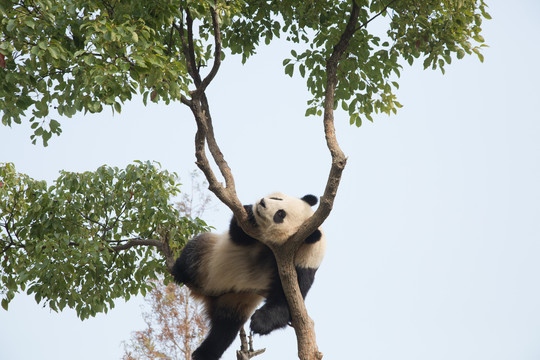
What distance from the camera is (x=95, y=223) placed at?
6.51m

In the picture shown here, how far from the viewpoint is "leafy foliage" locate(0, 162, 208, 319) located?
611cm

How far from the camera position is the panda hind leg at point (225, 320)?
5.65 meters

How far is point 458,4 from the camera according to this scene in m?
5.11

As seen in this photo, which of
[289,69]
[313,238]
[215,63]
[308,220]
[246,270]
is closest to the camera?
[308,220]

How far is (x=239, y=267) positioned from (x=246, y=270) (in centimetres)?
8

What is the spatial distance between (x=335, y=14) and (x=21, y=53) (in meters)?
3.29

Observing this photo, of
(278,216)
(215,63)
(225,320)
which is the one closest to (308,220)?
(278,216)

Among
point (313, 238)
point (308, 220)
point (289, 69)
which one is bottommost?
point (308, 220)

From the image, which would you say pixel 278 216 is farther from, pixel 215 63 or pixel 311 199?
pixel 215 63

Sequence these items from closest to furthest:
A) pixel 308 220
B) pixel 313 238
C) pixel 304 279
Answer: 1. pixel 308 220
2. pixel 304 279
3. pixel 313 238

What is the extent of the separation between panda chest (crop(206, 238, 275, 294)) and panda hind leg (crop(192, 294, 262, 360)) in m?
0.21

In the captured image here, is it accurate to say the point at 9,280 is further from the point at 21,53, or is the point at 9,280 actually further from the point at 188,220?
the point at 21,53

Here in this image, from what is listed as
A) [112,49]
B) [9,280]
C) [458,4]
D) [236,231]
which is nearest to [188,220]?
[236,231]

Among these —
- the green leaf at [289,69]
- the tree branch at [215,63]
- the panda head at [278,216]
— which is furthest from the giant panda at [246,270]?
the green leaf at [289,69]
